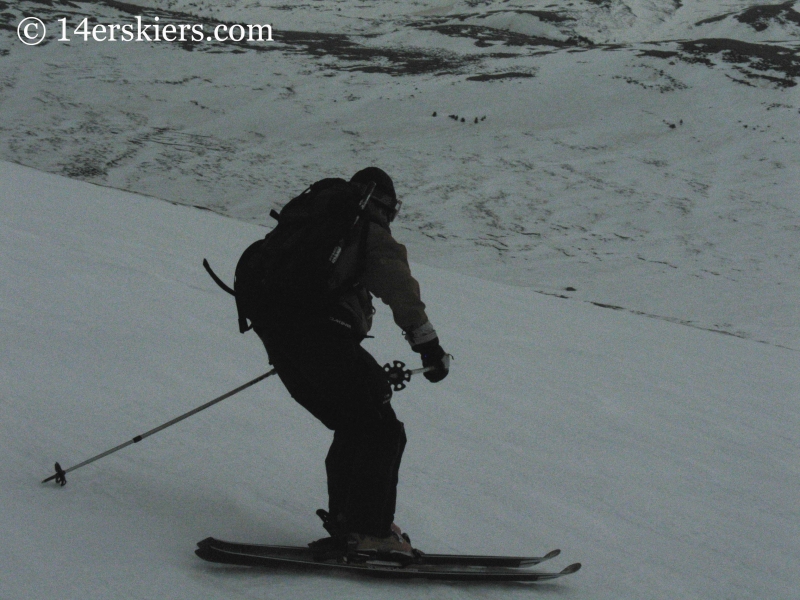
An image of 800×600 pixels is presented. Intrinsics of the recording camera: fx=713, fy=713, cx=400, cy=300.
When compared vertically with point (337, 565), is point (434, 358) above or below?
above

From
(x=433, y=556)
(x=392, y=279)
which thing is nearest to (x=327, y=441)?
(x=433, y=556)

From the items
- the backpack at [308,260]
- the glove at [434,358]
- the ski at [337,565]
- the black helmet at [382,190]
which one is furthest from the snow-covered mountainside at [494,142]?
the backpack at [308,260]

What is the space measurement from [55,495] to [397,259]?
1.83 m

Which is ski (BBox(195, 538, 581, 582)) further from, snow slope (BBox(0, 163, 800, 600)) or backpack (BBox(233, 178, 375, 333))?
backpack (BBox(233, 178, 375, 333))

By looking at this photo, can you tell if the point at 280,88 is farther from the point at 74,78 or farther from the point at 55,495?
the point at 55,495

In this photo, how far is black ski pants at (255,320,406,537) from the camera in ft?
9.02

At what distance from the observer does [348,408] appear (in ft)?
9.10

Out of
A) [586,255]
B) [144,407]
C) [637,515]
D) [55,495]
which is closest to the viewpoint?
[55,495]

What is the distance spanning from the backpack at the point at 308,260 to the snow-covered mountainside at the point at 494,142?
9.12 m

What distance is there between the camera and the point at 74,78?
24641 mm

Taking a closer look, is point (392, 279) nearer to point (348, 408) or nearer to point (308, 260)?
point (308, 260)

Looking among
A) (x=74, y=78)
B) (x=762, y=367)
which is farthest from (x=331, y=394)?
(x=74, y=78)

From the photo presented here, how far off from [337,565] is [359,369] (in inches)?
31.7

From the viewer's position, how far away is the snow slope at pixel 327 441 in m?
2.91
